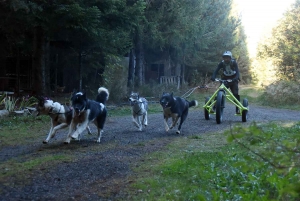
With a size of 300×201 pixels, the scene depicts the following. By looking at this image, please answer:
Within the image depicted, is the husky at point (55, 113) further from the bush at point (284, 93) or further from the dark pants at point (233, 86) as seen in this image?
the bush at point (284, 93)

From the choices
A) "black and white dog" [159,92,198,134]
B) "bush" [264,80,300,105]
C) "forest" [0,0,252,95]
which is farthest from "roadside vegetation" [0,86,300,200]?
"bush" [264,80,300,105]

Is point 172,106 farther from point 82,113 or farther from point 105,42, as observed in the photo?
point 105,42

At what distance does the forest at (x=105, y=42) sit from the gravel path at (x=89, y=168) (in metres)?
5.05

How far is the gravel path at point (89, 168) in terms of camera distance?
4.93 meters

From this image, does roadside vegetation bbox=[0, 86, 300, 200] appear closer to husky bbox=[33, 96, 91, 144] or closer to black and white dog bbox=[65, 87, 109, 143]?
black and white dog bbox=[65, 87, 109, 143]

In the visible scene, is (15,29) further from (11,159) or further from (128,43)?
(11,159)

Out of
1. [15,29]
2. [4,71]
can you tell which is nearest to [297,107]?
[15,29]

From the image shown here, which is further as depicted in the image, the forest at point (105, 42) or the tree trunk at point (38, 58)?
the tree trunk at point (38, 58)

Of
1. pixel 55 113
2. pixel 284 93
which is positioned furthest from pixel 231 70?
pixel 284 93

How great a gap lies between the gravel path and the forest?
16.6ft

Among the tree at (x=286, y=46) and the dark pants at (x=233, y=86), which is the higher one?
the tree at (x=286, y=46)

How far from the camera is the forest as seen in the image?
1383 cm

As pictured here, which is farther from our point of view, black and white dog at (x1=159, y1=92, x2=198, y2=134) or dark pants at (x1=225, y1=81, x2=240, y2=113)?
dark pants at (x1=225, y1=81, x2=240, y2=113)

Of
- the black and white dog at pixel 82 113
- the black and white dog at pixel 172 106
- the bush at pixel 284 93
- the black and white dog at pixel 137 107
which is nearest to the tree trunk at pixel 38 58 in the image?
the black and white dog at pixel 137 107
